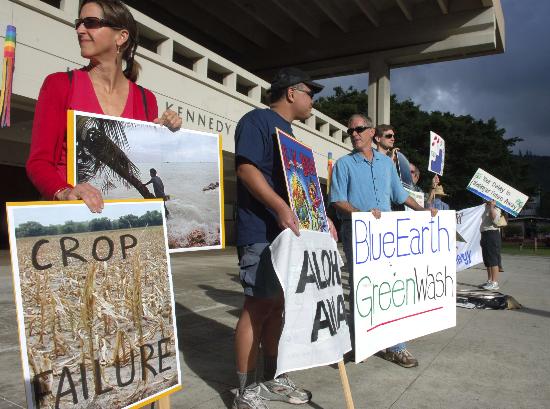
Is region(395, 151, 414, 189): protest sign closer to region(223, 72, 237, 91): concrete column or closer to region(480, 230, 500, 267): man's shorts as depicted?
region(480, 230, 500, 267): man's shorts

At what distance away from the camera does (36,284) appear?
151 centimetres

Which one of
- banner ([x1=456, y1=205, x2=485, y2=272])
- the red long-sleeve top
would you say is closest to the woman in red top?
the red long-sleeve top

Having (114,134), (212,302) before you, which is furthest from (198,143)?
(212,302)

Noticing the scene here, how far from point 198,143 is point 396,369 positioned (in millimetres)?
2311

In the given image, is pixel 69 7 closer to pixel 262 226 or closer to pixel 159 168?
pixel 262 226

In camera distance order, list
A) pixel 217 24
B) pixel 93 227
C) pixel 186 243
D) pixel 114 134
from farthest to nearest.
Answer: pixel 217 24
pixel 186 243
pixel 114 134
pixel 93 227

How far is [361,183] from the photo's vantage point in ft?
12.2

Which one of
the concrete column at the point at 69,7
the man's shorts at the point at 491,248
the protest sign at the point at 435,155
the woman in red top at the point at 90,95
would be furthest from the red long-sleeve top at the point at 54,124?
the concrete column at the point at 69,7

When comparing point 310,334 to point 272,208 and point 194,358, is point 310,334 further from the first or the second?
point 194,358

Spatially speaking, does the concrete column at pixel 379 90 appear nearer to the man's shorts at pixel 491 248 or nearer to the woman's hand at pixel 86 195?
the man's shorts at pixel 491 248

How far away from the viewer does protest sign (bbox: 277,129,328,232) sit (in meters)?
2.46

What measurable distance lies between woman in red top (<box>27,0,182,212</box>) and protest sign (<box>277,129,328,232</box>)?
651 mm

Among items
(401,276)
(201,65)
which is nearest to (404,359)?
(401,276)

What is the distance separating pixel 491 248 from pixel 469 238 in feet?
8.07
